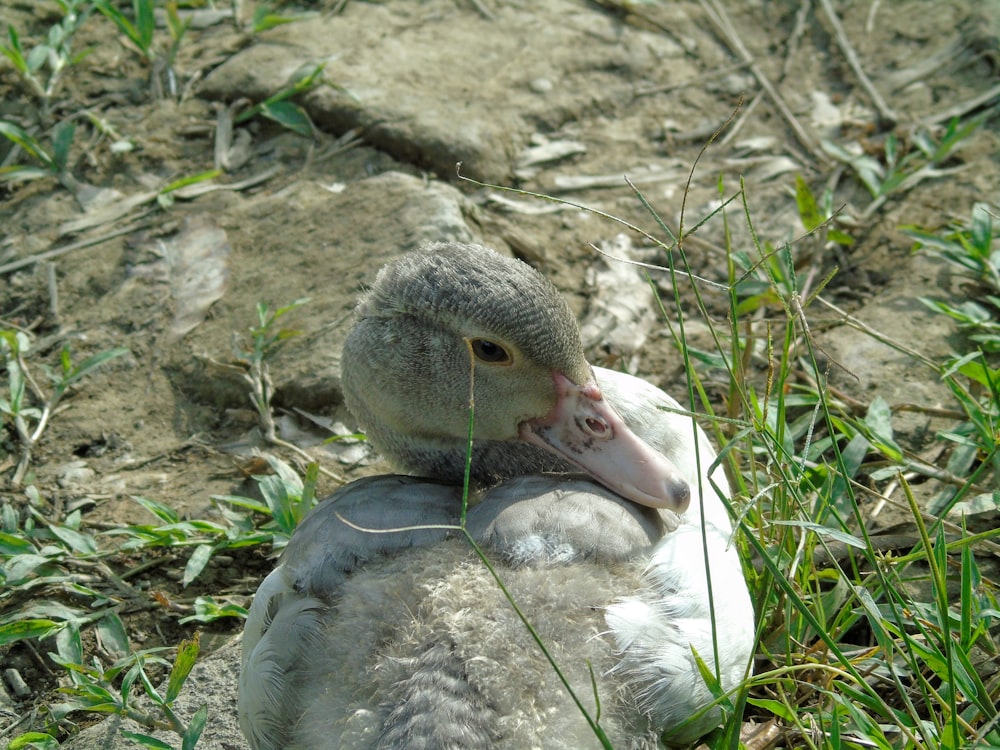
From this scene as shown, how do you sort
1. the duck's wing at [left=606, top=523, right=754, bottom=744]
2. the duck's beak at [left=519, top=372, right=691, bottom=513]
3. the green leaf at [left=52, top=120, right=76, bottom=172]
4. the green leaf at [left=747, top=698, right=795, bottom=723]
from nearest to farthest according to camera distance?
the duck's wing at [left=606, top=523, right=754, bottom=744], the green leaf at [left=747, top=698, right=795, bottom=723], the duck's beak at [left=519, top=372, right=691, bottom=513], the green leaf at [left=52, top=120, right=76, bottom=172]

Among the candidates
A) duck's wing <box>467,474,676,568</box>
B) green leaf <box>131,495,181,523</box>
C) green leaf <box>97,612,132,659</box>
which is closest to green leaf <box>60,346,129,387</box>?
green leaf <box>131,495,181,523</box>

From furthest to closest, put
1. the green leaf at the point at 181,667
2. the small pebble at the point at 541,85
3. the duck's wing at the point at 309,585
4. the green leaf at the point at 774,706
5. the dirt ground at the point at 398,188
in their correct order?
the small pebble at the point at 541,85
the dirt ground at the point at 398,188
the green leaf at the point at 181,667
the green leaf at the point at 774,706
the duck's wing at the point at 309,585

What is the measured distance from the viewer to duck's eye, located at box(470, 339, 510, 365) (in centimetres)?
278

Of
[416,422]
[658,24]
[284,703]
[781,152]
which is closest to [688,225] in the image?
[781,152]

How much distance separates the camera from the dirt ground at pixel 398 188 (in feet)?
12.4

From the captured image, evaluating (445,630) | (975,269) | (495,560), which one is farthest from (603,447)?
(975,269)

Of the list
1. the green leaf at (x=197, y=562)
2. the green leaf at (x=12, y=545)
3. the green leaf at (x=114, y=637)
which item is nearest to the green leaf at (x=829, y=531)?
the green leaf at (x=197, y=562)

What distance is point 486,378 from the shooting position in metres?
2.82

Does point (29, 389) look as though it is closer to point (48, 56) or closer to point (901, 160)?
point (48, 56)

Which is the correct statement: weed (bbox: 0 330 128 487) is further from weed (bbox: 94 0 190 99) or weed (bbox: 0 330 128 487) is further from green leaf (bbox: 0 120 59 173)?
weed (bbox: 94 0 190 99)

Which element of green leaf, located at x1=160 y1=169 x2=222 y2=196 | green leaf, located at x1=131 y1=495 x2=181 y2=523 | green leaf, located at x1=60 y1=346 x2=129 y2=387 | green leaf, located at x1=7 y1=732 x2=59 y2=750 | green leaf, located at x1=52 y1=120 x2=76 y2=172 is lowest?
green leaf, located at x1=7 y1=732 x2=59 y2=750

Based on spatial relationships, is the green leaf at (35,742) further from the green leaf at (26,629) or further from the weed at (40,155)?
the weed at (40,155)

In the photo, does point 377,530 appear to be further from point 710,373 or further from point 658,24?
point 658,24

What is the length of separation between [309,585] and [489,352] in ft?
2.51
